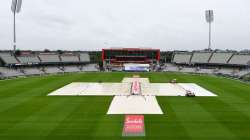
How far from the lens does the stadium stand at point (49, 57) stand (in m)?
106

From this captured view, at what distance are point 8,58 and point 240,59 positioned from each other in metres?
70.4

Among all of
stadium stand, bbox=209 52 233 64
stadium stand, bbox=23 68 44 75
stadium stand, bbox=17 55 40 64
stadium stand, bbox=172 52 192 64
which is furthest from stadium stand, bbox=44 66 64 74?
stadium stand, bbox=209 52 233 64

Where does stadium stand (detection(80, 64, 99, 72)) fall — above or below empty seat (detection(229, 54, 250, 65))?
below

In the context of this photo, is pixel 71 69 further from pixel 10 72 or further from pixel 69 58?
pixel 10 72

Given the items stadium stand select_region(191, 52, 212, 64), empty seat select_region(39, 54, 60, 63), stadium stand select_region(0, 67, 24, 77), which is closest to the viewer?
stadium stand select_region(0, 67, 24, 77)

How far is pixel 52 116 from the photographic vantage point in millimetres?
28109

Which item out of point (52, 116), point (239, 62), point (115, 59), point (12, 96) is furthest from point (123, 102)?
point (115, 59)

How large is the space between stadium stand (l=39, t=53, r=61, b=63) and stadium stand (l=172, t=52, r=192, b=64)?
4294 centimetres

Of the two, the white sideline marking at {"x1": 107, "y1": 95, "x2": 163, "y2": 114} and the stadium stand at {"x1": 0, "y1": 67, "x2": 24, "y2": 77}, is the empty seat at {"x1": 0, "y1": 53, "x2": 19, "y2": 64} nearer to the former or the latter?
the stadium stand at {"x1": 0, "y1": 67, "x2": 24, "y2": 77}

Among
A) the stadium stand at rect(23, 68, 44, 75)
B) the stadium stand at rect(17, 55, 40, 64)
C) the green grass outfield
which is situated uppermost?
the stadium stand at rect(17, 55, 40, 64)

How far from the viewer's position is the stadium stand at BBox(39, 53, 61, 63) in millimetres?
105856

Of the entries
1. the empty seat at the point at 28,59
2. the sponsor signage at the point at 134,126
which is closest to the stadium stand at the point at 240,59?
the empty seat at the point at 28,59

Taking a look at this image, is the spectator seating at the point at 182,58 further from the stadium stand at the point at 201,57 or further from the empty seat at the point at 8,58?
the empty seat at the point at 8,58

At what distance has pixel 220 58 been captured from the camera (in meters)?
102
